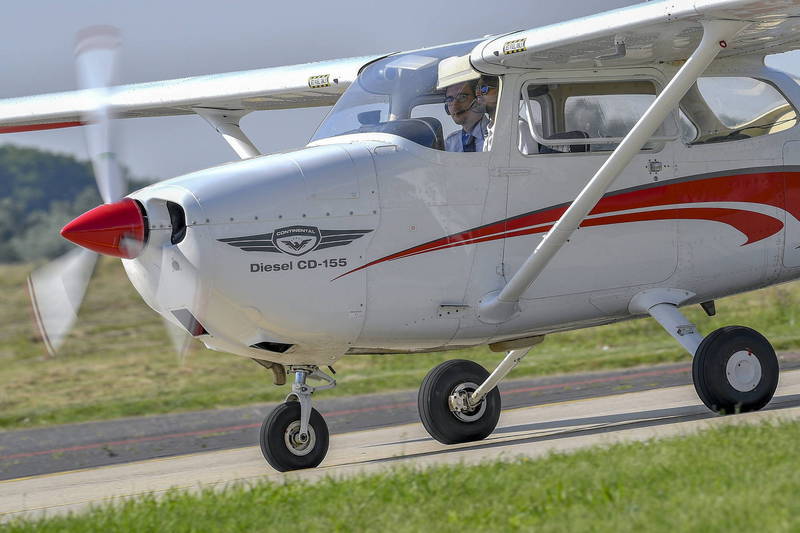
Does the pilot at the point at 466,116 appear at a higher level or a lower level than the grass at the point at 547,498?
higher

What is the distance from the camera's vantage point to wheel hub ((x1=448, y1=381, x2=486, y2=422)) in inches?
416

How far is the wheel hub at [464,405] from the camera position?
10.6 m

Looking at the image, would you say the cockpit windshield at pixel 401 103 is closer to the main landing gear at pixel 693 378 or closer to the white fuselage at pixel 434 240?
the white fuselage at pixel 434 240

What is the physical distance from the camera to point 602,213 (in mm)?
9680

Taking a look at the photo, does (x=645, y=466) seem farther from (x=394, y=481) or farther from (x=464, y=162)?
(x=464, y=162)

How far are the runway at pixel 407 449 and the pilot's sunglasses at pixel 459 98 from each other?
9.11ft

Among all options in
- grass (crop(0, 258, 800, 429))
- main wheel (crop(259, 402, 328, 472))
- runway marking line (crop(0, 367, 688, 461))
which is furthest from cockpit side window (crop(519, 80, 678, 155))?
grass (crop(0, 258, 800, 429))

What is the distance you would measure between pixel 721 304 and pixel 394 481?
63.1 feet

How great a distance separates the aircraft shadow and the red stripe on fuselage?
1624 millimetres

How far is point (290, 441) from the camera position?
941 centimetres

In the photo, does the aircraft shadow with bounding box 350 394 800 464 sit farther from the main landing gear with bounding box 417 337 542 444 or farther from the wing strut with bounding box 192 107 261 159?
the wing strut with bounding box 192 107 261 159

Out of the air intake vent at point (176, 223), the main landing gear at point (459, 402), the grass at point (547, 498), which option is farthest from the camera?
the main landing gear at point (459, 402)

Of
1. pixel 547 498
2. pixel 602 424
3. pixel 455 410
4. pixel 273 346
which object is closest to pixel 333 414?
pixel 455 410

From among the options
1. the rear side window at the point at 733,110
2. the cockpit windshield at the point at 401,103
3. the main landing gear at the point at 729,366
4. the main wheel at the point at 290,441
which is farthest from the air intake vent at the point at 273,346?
the rear side window at the point at 733,110
